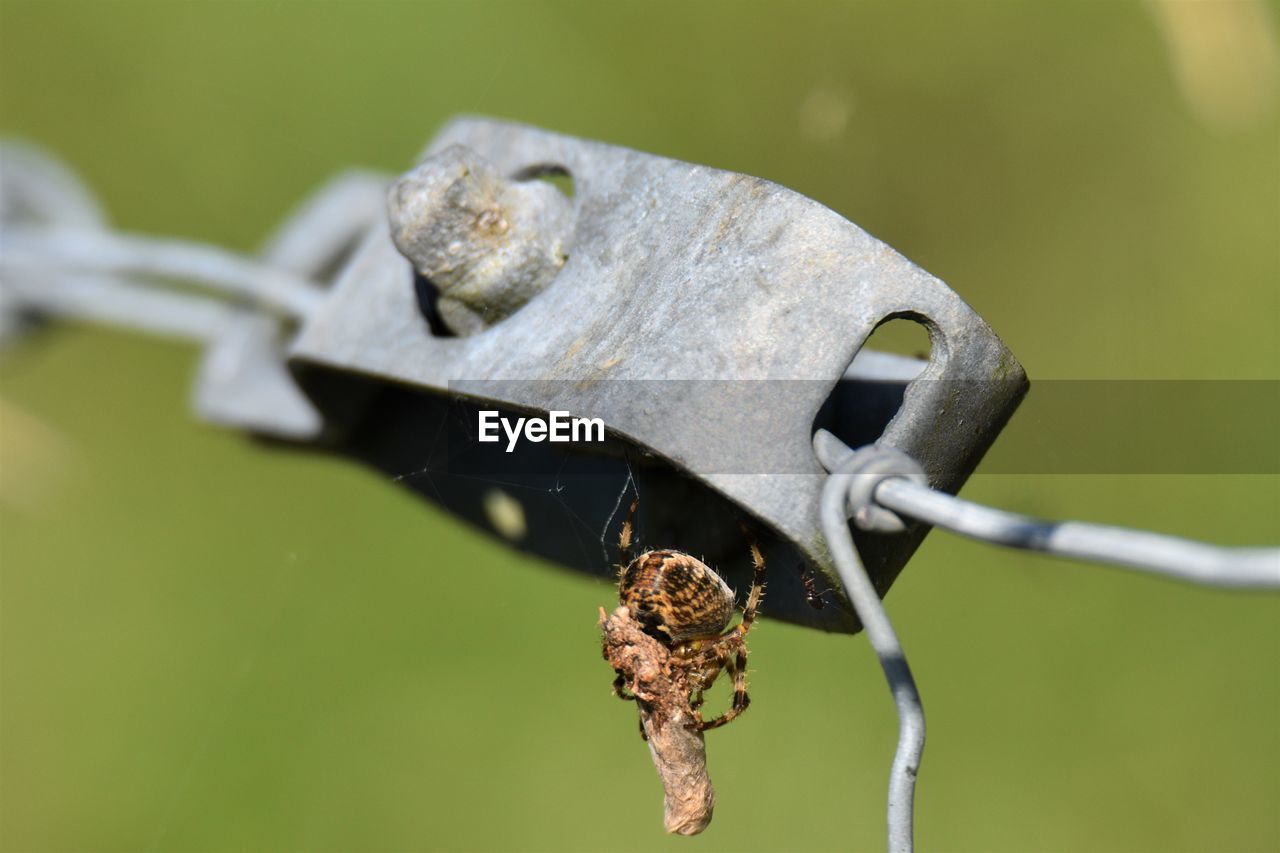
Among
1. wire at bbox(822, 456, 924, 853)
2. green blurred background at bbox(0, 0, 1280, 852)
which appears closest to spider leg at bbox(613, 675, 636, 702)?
green blurred background at bbox(0, 0, 1280, 852)

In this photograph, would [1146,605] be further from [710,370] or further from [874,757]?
[710,370]

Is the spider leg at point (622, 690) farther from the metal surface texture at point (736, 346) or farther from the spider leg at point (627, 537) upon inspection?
the metal surface texture at point (736, 346)

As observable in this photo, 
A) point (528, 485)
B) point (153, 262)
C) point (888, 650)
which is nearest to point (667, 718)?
point (528, 485)

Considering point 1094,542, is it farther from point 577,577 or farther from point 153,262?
point 153,262

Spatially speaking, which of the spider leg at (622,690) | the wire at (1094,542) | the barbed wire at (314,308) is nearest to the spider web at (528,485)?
the spider leg at (622,690)

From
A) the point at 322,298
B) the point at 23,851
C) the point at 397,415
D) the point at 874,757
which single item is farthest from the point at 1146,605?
the point at 23,851

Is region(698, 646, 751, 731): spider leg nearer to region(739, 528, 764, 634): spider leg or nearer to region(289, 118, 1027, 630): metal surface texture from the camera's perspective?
region(739, 528, 764, 634): spider leg
